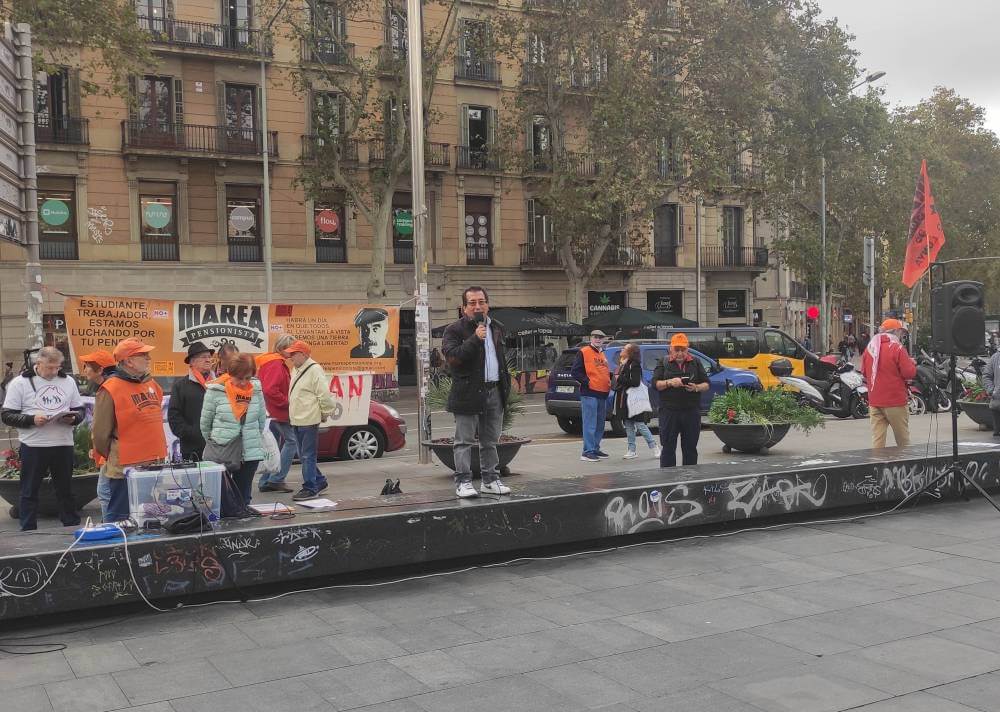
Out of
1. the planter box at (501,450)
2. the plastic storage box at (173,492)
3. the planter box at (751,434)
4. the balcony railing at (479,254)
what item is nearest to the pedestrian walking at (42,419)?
the plastic storage box at (173,492)

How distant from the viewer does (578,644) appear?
564 cm

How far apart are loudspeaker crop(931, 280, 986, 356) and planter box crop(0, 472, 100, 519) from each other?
828 centimetres

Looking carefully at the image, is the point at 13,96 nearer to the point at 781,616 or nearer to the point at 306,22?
the point at 781,616

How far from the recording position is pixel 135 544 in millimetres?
6180

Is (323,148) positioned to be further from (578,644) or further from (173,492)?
(578,644)

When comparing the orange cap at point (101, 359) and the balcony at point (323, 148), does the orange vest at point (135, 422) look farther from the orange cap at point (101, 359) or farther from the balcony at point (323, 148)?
the balcony at point (323, 148)

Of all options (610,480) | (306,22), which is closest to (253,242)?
(306,22)

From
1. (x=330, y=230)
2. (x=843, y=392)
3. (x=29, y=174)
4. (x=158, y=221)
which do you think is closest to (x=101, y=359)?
(x=29, y=174)

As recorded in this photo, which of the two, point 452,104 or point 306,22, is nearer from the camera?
point 306,22

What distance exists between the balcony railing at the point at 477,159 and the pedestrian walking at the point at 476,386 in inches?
1164

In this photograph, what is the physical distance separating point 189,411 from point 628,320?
88.3 feet

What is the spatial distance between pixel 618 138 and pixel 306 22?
10345 mm

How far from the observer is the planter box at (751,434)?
13.5m

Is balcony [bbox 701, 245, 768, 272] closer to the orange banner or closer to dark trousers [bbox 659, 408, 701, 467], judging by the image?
the orange banner
